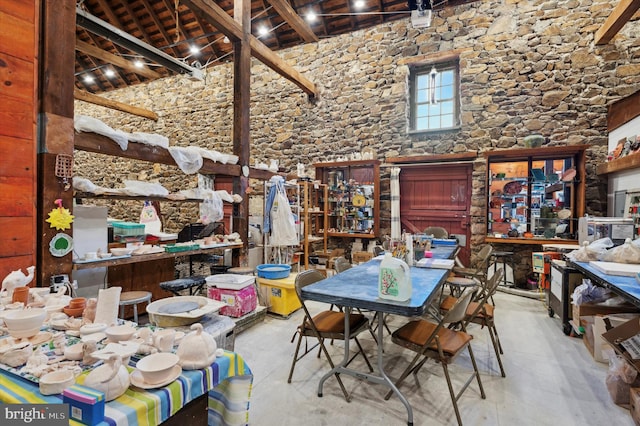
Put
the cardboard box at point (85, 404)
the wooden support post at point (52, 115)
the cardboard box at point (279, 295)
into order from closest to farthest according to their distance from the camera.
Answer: the cardboard box at point (85, 404) < the wooden support post at point (52, 115) < the cardboard box at point (279, 295)

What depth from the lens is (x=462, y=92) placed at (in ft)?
21.1

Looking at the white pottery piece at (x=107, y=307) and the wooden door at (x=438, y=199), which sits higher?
the wooden door at (x=438, y=199)

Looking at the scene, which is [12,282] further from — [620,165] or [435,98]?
[435,98]

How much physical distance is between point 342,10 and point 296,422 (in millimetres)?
7656

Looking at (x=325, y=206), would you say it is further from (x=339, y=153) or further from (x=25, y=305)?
(x=25, y=305)

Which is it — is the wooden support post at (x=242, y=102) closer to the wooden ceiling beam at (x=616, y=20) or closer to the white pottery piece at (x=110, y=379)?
the white pottery piece at (x=110, y=379)

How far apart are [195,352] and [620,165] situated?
594 cm

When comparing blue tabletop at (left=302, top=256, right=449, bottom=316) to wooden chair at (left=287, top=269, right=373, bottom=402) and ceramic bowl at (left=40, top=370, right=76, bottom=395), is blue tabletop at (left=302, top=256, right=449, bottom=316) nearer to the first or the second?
wooden chair at (left=287, top=269, right=373, bottom=402)

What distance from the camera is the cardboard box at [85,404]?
3.11 feet

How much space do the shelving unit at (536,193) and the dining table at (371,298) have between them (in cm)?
377

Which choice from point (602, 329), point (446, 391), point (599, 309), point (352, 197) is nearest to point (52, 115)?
point (446, 391)

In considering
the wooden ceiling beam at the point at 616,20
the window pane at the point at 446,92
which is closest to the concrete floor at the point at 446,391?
the wooden ceiling beam at the point at 616,20

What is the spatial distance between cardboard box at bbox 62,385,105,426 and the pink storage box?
8.78 ft

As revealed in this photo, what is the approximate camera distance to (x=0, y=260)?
2.31 m
